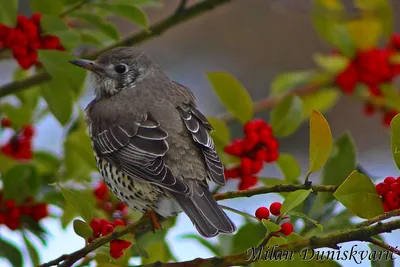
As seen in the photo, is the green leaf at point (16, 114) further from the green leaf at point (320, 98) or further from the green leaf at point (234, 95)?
the green leaf at point (320, 98)

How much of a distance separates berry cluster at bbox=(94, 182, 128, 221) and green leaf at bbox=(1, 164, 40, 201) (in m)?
0.36

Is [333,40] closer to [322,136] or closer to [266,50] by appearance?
[322,136]

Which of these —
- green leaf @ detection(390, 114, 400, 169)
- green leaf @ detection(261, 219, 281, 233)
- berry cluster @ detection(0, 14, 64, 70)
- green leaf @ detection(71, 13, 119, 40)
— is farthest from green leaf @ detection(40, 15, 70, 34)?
green leaf @ detection(390, 114, 400, 169)

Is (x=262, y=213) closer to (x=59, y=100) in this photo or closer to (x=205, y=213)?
(x=205, y=213)

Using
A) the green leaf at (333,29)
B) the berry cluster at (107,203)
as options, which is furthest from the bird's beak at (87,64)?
the green leaf at (333,29)

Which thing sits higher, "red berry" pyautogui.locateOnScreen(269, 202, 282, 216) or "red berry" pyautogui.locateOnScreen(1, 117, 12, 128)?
"red berry" pyautogui.locateOnScreen(269, 202, 282, 216)

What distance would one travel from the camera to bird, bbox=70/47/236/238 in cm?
278

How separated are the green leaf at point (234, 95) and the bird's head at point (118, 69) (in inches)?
19.5

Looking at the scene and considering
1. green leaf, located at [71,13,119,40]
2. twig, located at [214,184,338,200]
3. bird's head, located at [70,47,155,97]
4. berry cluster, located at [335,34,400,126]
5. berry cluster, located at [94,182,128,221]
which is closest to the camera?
twig, located at [214,184,338,200]

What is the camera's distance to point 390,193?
2.14 meters

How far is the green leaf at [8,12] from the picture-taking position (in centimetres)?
277

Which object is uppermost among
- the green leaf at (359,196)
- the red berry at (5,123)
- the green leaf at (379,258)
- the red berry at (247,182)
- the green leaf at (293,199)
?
the green leaf at (359,196)

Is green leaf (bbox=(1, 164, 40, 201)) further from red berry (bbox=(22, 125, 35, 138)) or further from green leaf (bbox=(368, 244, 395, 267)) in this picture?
green leaf (bbox=(368, 244, 395, 267))

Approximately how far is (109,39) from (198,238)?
914 mm
